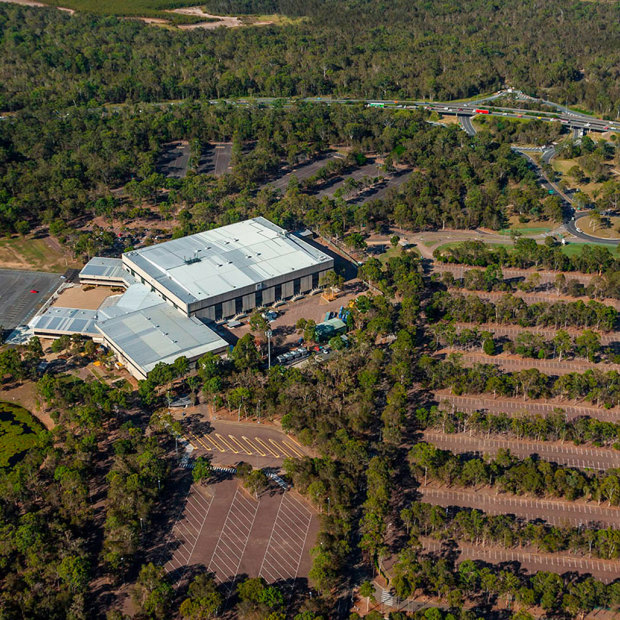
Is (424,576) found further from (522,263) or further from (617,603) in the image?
(522,263)

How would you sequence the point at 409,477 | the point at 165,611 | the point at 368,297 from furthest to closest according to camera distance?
the point at 368,297
the point at 409,477
the point at 165,611

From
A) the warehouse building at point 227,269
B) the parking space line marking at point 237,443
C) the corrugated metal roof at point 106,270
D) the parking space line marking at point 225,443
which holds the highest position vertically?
the warehouse building at point 227,269

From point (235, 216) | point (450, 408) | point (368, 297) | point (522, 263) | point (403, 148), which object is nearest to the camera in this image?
point (450, 408)

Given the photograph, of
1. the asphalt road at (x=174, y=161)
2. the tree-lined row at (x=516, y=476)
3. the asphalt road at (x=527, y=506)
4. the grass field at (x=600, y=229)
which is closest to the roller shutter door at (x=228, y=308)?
the tree-lined row at (x=516, y=476)

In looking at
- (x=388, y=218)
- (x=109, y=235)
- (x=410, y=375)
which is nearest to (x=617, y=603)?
(x=410, y=375)

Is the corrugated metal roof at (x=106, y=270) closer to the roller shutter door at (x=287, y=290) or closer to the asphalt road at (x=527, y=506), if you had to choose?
the roller shutter door at (x=287, y=290)

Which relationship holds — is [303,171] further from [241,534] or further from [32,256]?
[241,534]
